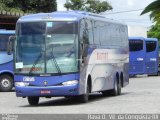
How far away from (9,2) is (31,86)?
84.5ft

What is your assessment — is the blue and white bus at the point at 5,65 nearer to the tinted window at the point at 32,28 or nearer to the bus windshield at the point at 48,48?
the tinted window at the point at 32,28

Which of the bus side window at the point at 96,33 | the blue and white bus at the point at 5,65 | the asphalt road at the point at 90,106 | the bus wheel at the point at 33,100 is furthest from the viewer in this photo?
the blue and white bus at the point at 5,65

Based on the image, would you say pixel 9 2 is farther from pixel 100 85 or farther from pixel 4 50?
pixel 100 85

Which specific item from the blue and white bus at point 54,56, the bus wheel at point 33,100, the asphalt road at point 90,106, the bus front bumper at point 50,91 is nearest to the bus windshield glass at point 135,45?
the asphalt road at point 90,106

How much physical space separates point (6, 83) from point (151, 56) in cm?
1999

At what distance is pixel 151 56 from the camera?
1753 inches

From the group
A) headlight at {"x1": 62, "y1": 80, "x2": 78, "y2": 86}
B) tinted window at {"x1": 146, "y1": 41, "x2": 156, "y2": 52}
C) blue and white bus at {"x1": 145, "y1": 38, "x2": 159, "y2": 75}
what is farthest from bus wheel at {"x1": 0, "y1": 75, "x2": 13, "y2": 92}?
tinted window at {"x1": 146, "y1": 41, "x2": 156, "y2": 52}

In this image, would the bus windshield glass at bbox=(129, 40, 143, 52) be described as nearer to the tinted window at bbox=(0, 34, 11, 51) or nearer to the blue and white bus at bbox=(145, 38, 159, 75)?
the blue and white bus at bbox=(145, 38, 159, 75)

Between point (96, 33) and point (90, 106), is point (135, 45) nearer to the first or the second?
point (96, 33)

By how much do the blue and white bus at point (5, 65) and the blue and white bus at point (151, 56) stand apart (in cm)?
1926

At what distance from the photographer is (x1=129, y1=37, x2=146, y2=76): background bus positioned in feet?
142

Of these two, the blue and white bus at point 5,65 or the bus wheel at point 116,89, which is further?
the blue and white bus at point 5,65

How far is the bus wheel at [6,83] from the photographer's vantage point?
88.0 ft

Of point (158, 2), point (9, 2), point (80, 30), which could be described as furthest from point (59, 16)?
point (9, 2)
